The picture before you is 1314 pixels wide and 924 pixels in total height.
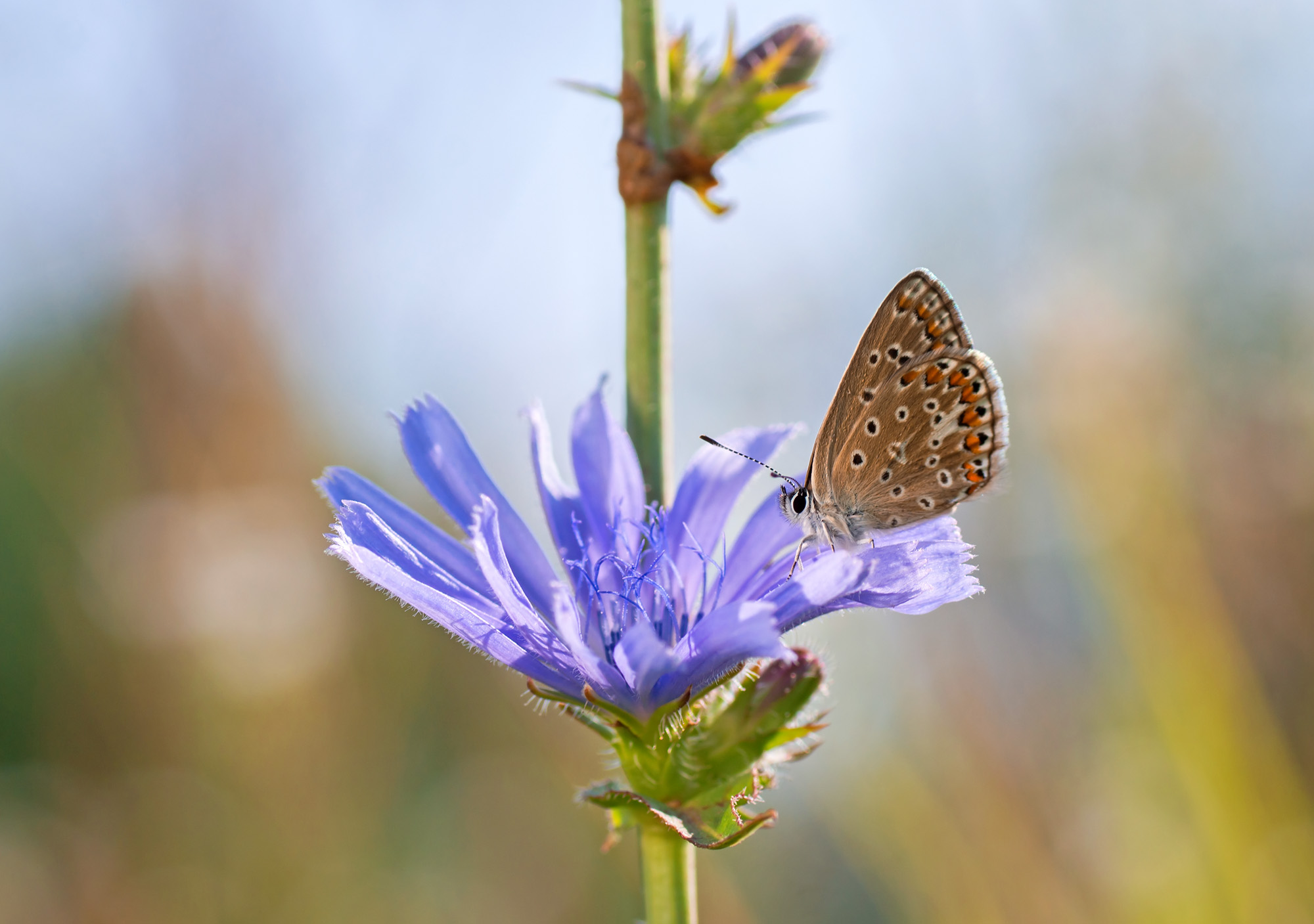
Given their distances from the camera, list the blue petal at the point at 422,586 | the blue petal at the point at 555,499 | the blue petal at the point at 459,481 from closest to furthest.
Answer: the blue petal at the point at 422,586
the blue petal at the point at 459,481
the blue petal at the point at 555,499

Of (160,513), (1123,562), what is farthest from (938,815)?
(160,513)

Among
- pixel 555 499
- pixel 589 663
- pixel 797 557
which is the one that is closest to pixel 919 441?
pixel 797 557

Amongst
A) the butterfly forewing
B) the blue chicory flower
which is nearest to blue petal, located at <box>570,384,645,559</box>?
the blue chicory flower

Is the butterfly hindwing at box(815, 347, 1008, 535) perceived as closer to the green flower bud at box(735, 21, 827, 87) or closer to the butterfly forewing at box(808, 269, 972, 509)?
the butterfly forewing at box(808, 269, 972, 509)

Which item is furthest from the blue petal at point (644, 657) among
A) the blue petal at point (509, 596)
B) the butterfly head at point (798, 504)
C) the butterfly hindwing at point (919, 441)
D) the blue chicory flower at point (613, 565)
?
the butterfly hindwing at point (919, 441)

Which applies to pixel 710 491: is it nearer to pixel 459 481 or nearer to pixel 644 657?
pixel 459 481

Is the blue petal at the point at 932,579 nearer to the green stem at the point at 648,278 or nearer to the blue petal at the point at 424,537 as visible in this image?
the green stem at the point at 648,278

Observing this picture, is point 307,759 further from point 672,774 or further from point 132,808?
point 672,774
